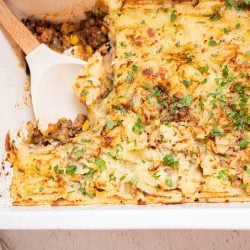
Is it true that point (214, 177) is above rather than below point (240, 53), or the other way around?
below

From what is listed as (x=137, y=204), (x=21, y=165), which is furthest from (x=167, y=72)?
(x=21, y=165)

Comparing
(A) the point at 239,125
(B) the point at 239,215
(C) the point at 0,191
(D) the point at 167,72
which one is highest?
(D) the point at 167,72

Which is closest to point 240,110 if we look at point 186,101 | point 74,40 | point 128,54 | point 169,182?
point 186,101

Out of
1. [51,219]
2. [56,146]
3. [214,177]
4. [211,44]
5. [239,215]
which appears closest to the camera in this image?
[239,215]

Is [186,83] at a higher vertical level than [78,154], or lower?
higher

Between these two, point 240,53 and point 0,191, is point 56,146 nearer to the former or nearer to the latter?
point 0,191

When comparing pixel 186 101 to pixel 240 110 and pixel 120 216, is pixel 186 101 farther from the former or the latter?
pixel 120 216
